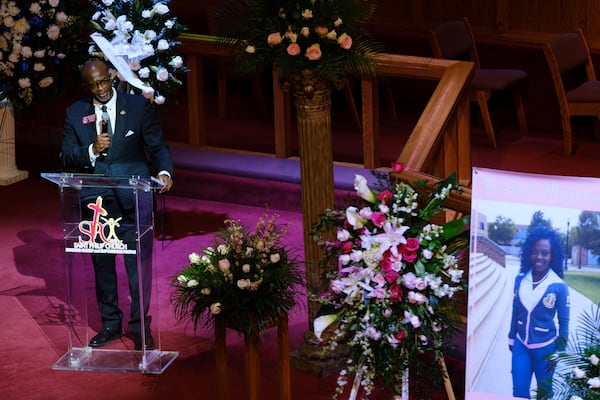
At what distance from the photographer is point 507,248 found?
436 cm

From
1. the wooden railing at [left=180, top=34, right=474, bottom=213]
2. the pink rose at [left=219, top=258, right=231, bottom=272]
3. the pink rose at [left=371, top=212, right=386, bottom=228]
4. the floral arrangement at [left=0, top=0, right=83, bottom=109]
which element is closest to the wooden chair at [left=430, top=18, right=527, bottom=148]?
the wooden railing at [left=180, top=34, right=474, bottom=213]

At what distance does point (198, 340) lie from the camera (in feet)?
20.7

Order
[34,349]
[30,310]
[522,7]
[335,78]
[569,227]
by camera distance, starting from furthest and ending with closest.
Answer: [522,7] < [30,310] < [34,349] < [335,78] < [569,227]

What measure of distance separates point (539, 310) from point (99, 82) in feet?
8.28

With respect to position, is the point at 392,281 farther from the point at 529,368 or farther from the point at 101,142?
the point at 101,142

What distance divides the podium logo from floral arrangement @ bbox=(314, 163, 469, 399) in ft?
4.30

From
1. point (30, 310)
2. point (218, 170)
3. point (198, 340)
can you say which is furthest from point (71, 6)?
point (198, 340)

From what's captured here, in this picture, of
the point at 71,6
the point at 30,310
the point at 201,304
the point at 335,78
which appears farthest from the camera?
the point at 71,6

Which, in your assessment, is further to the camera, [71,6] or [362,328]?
[71,6]

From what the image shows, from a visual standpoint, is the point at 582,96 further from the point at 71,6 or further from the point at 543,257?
the point at 543,257

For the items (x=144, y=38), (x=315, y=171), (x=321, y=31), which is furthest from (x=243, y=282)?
(x=144, y=38)

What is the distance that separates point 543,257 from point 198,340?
97.9 inches

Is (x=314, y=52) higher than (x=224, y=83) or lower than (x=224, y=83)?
higher

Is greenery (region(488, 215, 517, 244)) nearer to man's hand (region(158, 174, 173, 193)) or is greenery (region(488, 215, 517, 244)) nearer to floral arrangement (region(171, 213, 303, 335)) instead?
floral arrangement (region(171, 213, 303, 335))
